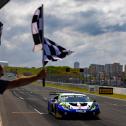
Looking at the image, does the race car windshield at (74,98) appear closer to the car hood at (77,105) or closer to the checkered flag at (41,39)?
the car hood at (77,105)

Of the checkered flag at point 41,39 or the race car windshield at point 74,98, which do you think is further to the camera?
the race car windshield at point 74,98

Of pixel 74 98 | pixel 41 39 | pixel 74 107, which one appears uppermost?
pixel 41 39

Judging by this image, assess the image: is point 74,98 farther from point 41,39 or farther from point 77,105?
point 41,39

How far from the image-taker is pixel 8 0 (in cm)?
371

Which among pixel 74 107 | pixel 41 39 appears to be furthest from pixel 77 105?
pixel 41 39

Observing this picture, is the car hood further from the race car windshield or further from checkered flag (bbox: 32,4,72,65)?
checkered flag (bbox: 32,4,72,65)

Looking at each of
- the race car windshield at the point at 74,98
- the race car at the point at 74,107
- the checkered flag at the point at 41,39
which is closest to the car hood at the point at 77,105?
the race car at the point at 74,107

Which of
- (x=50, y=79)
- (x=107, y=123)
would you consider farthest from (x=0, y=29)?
(x=50, y=79)

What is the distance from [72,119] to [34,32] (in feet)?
56.2

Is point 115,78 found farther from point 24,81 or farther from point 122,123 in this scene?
point 24,81

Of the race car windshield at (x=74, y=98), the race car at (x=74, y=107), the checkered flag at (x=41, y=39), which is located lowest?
the race car at (x=74, y=107)

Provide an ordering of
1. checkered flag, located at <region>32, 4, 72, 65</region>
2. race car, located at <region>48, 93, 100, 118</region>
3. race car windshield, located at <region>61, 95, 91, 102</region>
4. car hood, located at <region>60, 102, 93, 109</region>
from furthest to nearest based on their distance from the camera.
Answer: race car windshield, located at <region>61, 95, 91, 102</region>, car hood, located at <region>60, 102, 93, 109</region>, race car, located at <region>48, 93, 100, 118</region>, checkered flag, located at <region>32, 4, 72, 65</region>

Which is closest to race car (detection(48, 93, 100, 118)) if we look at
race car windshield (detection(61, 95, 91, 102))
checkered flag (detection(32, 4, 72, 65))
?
race car windshield (detection(61, 95, 91, 102))

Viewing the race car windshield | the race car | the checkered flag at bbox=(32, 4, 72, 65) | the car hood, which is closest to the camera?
the checkered flag at bbox=(32, 4, 72, 65)
